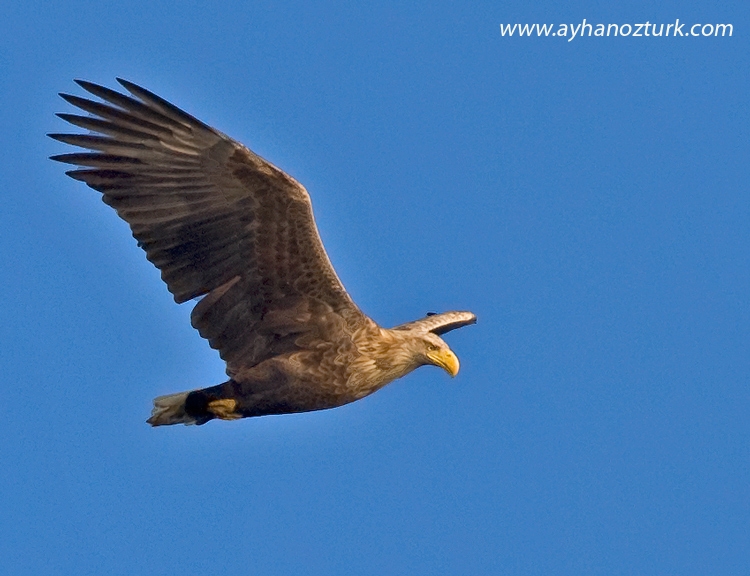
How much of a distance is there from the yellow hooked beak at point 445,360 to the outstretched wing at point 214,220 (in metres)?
0.68

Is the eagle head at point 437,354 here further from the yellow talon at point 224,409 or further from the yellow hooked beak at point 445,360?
the yellow talon at point 224,409

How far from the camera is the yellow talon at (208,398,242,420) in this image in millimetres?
22688

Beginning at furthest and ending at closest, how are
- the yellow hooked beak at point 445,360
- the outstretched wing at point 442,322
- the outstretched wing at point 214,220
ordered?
the outstretched wing at point 442,322, the yellow hooked beak at point 445,360, the outstretched wing at point 214,220

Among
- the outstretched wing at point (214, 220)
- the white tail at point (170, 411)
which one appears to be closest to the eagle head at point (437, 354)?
the outstretched wing at point (214, 220)

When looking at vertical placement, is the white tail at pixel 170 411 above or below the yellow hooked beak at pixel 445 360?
below

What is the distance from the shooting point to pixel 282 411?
22.6 metres

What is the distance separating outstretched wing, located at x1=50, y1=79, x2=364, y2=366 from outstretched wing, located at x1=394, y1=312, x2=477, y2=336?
181cm

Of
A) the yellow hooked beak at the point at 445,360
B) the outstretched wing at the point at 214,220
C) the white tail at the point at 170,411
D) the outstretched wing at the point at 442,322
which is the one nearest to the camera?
the outstretched wing at the point at 214,220

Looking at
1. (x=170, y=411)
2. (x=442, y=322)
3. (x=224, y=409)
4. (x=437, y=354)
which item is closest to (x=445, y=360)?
(x=437, y=354)

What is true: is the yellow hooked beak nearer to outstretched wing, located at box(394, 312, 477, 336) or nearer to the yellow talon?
outstretched wing, located at box(394, 312, 477, 336)

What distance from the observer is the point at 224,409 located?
2272 cm

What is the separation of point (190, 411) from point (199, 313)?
0.84 metres

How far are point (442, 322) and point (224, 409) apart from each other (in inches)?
110

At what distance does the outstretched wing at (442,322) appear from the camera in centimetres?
2433
